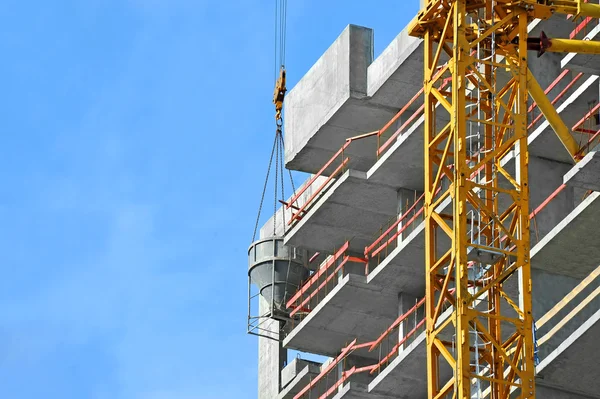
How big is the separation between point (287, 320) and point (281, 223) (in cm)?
494

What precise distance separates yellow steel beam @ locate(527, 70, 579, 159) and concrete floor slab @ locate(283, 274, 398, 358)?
8921mm

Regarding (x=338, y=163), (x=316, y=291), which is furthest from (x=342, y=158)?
(x=316, y=291)

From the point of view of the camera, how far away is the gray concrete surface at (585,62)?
4350 cm

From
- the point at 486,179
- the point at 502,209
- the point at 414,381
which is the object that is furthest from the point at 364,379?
the point at 486,179

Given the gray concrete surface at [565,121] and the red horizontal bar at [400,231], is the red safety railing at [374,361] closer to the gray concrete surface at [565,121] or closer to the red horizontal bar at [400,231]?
the red horizontal bar at [400,231]

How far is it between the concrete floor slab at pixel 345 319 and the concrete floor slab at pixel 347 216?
74.3 inches

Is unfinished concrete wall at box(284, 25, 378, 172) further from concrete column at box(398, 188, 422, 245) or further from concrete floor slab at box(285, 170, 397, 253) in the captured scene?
concrete column at box(398, 188, 422, 245)

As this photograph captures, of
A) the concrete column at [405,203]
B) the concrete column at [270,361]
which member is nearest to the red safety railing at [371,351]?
the concrete column at [405,203]

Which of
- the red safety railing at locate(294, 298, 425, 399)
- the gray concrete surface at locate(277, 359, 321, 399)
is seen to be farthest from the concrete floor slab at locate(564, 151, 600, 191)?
the gray concrete surface at locate(277, 359, 321, 399)

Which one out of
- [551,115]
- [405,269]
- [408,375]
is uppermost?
[405,269]

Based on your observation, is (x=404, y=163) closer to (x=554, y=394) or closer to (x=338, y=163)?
(x=338, y=163)

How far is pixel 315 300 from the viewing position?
186 feet

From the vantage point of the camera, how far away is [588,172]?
139ft

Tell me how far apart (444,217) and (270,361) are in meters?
19.3
